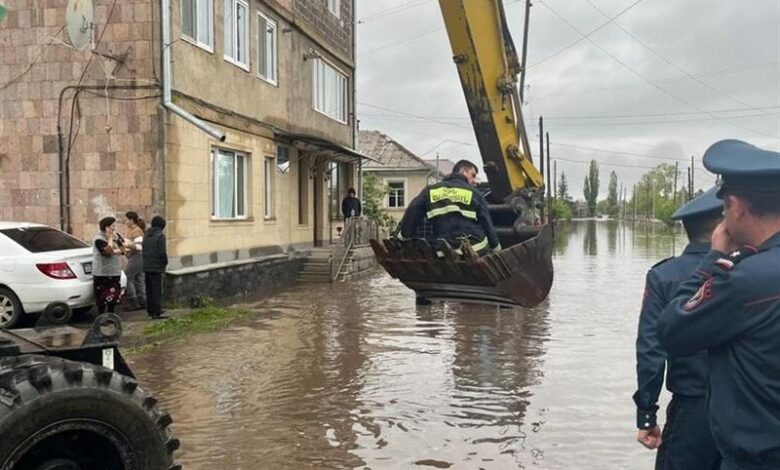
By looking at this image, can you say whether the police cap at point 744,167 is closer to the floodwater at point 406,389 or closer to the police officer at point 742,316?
the police officer at point 742,316

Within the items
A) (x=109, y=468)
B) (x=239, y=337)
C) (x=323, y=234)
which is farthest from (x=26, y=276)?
(x=323, y=234)

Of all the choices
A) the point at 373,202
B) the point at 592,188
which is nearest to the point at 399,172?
the point at 373,202

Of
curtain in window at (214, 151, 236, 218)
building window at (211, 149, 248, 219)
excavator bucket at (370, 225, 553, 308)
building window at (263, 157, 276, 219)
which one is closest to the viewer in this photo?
excavator bucket at (370, 225, 553, 308)

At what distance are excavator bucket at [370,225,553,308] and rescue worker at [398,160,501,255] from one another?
207mm

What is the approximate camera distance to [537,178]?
9.17 meters

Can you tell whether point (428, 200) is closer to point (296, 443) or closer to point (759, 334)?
point (296, 443)

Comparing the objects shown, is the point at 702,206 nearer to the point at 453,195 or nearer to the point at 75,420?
the point at 75,420

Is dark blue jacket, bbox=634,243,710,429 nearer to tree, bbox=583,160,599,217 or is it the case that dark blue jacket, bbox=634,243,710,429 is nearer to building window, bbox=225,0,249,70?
building window, bbox=225,0,249,70

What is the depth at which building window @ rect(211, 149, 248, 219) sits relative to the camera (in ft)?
48.7

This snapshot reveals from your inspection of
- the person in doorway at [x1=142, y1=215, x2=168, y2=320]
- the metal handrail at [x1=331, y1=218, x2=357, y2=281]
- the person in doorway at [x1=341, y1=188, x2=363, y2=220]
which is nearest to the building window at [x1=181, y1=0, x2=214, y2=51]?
the person in doorway at [x1=142, y1=215, x2=168, y2=320]

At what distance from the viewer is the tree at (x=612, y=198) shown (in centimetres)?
16229

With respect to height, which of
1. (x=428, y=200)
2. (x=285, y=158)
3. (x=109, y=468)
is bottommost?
(x=109, y=468)

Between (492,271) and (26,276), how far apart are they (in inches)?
270

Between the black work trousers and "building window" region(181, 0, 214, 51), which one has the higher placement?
"building window" region(181, 0, 214, 51)
